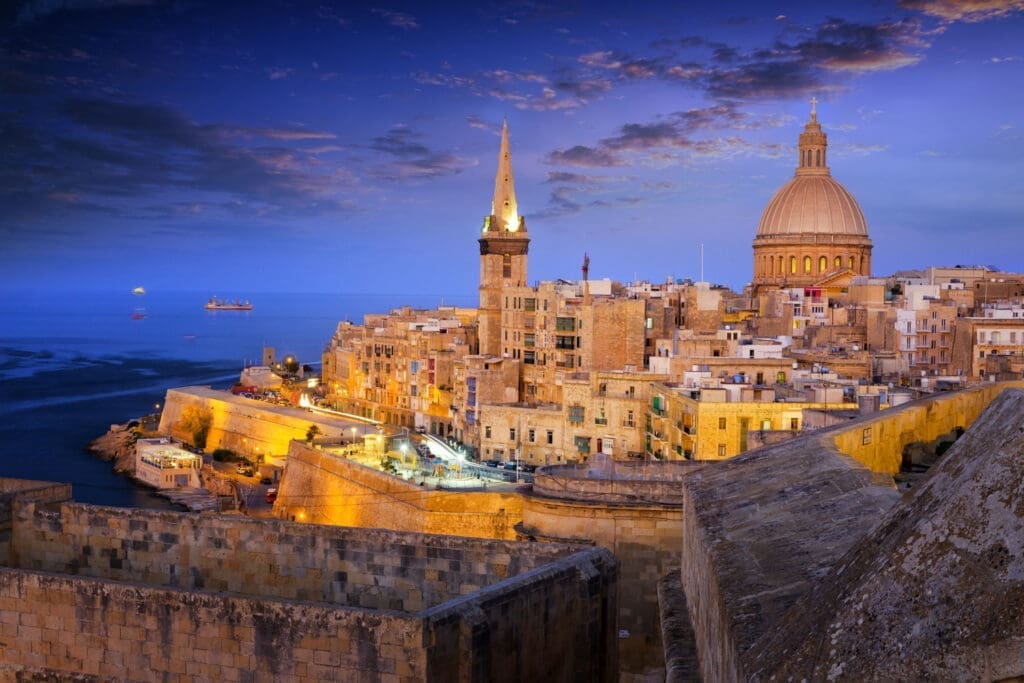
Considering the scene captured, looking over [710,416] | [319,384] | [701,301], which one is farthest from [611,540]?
[319,384]

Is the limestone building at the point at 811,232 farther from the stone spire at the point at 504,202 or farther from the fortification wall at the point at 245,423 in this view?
the fortification wall at the point at 245,423

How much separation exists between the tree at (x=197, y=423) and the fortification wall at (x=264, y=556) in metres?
46.9

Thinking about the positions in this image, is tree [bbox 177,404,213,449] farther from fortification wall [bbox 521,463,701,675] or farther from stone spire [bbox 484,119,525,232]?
fortification wall [bbox 521,463,701,675]

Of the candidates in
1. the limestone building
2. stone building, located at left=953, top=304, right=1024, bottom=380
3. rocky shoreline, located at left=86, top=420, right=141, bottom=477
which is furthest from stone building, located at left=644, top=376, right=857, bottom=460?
the limestone building

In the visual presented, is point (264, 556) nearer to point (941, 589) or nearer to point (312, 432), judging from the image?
point (941, 589)

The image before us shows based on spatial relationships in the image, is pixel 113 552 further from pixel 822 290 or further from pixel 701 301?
pixel 822 290

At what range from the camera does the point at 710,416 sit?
28.3 metres

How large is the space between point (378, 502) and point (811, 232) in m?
45.2

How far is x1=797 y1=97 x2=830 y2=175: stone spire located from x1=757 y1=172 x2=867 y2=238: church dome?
45cm

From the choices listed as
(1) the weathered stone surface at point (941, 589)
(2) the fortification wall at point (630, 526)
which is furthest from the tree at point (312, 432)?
(1) the weathered stone surface at point (941, 589)

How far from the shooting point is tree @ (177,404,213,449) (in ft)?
182

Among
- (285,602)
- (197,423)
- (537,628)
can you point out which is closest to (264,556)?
(285,602)

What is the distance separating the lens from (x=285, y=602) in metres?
6.73

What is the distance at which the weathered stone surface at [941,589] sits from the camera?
114 inches
